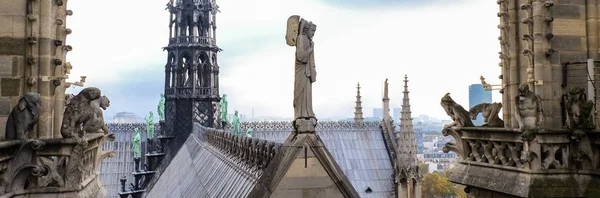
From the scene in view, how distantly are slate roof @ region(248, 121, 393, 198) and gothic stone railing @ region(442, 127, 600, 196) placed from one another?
37.9m

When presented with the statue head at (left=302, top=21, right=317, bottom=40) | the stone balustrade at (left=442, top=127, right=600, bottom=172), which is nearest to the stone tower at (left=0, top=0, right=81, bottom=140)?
the statue head at (left=302, top=21, right=317, bottom=40)

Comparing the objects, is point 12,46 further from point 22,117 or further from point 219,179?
point 219,179

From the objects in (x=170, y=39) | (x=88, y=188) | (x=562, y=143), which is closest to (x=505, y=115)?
(x=562, y=143)

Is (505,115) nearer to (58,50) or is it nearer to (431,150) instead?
(58,50)

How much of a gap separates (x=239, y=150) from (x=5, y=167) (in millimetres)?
8577

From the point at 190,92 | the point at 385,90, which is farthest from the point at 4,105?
the point at 385,90

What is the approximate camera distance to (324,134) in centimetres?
5366

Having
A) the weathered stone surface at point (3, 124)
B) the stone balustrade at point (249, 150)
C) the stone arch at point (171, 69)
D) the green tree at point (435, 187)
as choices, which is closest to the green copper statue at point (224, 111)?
the stone arch at point (171, 69)

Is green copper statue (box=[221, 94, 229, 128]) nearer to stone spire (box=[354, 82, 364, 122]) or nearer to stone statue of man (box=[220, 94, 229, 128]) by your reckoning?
stone statue of man (box=[220, 94, 229, 128])

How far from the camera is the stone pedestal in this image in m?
10.7

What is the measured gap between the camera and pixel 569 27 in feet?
35.0

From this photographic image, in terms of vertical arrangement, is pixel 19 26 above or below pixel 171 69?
below

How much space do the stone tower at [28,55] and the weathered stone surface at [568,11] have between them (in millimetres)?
8245

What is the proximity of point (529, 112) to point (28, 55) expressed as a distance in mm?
7861
